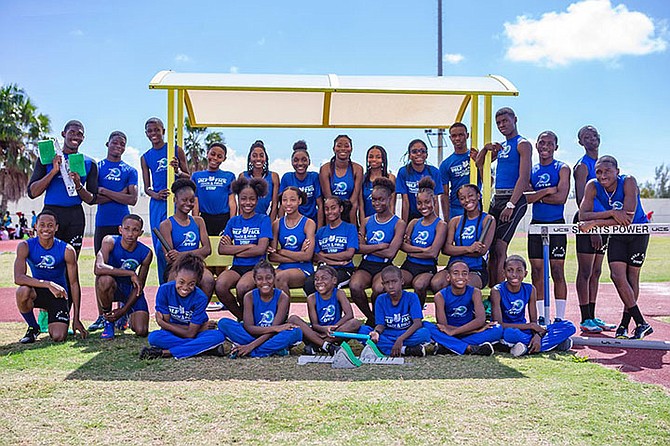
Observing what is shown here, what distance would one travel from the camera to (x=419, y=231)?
6.58 m

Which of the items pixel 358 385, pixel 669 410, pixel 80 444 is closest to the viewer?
pixel 80 444

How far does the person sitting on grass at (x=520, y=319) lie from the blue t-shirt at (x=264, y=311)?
2.08 metres

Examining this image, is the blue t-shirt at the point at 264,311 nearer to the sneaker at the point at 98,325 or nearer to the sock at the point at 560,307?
the sneaker at the point at 98,325

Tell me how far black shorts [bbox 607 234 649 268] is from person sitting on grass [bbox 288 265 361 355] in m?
2.80

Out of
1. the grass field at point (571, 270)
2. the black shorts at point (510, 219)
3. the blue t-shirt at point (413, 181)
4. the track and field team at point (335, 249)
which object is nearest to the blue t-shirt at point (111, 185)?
the track and field team at point (335, 249)

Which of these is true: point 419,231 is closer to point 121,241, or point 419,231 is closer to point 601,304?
point 121,241

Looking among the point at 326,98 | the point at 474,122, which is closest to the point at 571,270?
the point at 474,122

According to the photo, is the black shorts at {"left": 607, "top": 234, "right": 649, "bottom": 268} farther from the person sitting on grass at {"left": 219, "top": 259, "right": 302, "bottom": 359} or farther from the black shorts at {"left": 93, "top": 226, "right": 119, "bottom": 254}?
the black shorts at {"left": 93, "top": 226, "right": 119, "bottom": 254}

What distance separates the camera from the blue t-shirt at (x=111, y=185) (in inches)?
301

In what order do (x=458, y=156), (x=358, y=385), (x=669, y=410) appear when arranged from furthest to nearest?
(x=458, y=156) → (x=358, y=385) → (x=669, y=410)

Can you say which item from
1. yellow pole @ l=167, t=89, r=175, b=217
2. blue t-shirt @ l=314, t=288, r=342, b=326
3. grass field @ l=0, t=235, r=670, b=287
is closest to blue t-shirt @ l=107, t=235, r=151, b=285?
yellow pole @ l=167, t=89, r=175, b=217

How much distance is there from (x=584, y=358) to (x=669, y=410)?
1.63 metres

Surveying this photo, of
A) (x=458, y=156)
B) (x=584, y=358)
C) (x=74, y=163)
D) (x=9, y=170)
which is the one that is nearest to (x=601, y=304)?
(x=458, y=156)

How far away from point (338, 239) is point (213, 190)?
1.85 metres
